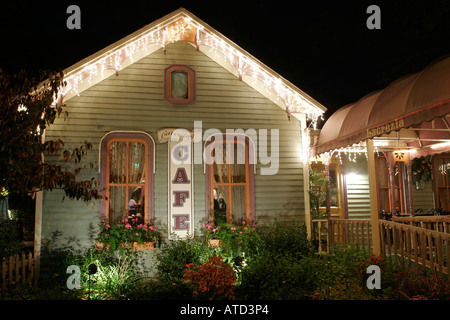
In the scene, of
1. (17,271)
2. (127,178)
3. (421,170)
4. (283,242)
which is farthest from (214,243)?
(421,170)

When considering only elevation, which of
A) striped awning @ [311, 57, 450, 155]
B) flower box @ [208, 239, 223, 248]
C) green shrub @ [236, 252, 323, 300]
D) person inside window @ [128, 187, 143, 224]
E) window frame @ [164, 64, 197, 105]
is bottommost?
green shrub @ [236, 252, 323, 300]

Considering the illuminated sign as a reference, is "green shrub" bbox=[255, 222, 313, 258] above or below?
below

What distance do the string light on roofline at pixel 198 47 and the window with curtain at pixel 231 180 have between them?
168cm

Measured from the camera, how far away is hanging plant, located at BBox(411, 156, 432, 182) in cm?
1467

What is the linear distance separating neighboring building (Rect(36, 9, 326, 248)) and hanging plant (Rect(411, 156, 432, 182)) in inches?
252

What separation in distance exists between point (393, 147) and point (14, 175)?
451 inches

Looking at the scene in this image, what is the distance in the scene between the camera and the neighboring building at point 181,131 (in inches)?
381

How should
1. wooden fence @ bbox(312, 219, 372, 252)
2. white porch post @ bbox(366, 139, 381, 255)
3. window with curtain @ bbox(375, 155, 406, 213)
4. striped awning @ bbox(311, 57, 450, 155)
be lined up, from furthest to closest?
window with curtain @ bbox(375, 155, 406, 213) → wooden fence @ bbox(312, 219, 372, 252) → white porch post @ bbox(366, 139, 381, 255) → striped awning @ bbox(311, 57, 450, 155)

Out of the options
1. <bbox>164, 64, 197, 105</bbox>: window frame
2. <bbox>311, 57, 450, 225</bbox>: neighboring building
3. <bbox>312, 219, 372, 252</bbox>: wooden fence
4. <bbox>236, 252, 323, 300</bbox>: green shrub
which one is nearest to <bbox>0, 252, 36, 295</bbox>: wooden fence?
<bbox>236, 252, 323, 300</bbox>: green shrub

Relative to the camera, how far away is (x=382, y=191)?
48.0ft

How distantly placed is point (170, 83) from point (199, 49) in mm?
1213

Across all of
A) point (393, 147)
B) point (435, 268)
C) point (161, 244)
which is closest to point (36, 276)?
point (161, 244)

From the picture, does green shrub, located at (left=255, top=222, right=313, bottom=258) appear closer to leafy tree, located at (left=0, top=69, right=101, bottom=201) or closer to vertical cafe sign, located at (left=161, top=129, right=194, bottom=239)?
vertical cafe sign, located at (left=161, top=129, right=194, bottom=239)

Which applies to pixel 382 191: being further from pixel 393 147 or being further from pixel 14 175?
pixel 14 175
